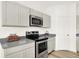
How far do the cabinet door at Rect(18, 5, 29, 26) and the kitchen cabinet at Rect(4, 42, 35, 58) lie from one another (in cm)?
70

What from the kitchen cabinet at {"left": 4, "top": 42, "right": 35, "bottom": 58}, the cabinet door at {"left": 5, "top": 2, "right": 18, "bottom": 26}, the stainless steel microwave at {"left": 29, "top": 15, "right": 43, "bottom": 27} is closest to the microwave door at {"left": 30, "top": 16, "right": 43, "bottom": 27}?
the stainless steel microwave at {"left": 29, "top": 15, "right": 43, "bottom": 27}

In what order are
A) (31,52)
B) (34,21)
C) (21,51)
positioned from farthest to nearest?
(34,21), (31,52), (21,51)

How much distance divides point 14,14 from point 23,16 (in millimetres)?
411

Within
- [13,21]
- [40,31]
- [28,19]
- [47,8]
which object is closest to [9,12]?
[13,21]

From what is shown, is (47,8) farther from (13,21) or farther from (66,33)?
(13,21)

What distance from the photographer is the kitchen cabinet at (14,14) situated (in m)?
2.44

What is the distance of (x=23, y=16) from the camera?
10.0ft

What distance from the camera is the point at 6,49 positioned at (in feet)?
6.68

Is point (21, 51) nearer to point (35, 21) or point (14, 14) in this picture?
point (14, 14)

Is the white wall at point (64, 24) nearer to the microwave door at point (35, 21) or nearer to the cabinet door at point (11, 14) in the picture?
the microwave door at point (35, 21)

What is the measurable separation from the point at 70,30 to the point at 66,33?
0.25 meters

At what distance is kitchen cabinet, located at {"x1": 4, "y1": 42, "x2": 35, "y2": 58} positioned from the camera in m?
2.11

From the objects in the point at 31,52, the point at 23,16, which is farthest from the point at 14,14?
the point at 31,52

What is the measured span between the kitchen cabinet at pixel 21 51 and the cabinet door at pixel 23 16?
2.31 feet
